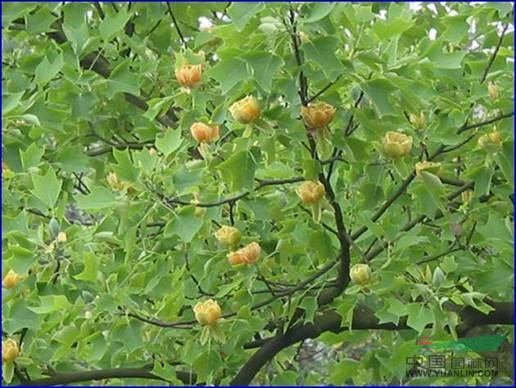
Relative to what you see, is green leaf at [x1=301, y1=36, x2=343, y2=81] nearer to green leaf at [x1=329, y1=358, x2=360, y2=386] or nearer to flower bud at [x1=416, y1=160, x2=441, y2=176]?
flower bud at [x1=416, y1=160, x2=441, y2=176]

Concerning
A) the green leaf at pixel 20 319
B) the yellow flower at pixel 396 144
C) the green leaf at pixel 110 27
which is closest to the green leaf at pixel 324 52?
the yellow flower at pixel 396 144

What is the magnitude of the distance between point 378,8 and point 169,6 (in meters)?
0.64

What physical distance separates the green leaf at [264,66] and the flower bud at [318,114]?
15 centimetres

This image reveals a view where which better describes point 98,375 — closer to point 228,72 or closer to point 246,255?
point 246,255

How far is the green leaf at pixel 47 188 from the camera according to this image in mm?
2125

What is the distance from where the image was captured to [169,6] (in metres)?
2.84

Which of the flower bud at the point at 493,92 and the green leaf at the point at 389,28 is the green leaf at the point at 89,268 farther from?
the flower bud at the point at 493,92

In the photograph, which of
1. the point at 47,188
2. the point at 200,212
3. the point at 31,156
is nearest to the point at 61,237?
the point at 47,188

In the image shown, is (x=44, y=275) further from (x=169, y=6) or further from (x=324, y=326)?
(x=169, y=6)

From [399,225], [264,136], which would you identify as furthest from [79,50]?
[399,225]

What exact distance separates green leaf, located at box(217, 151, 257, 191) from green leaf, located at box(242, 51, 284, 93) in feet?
0.75

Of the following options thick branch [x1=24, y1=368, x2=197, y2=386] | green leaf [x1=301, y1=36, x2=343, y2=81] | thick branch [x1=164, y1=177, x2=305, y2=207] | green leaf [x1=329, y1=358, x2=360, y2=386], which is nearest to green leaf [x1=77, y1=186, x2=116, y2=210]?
thick branch [x1=164, y1=177, x2=305, y2=207]

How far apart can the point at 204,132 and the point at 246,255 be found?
299 millimetres

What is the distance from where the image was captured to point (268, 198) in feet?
6.88
